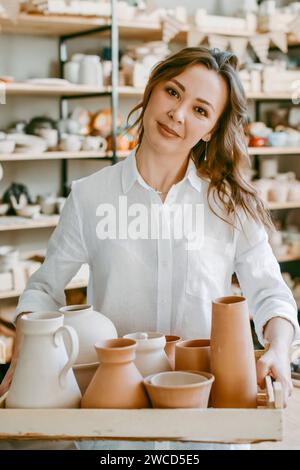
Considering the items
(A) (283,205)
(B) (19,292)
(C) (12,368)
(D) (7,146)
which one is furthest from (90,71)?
(C) (12,368)

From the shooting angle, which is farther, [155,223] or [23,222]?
[23,222]

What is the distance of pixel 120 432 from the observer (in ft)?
3.35

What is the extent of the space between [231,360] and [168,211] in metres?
0.64

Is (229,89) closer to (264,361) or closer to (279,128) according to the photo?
(264,361)

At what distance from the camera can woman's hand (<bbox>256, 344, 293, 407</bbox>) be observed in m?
1.23

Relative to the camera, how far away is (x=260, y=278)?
1601 millimetres

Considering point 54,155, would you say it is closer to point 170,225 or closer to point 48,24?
point 48,24

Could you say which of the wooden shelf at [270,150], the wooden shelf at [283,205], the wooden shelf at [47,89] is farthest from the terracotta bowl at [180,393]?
the wooden shelf at [283,205]

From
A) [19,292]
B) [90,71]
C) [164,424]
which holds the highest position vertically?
[90,71]

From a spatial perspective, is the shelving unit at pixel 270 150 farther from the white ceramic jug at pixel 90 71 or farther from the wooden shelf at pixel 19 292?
the wooden shelf at pixel 19 292

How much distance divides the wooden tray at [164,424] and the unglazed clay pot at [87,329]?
18cm

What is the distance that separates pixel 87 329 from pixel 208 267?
54cm

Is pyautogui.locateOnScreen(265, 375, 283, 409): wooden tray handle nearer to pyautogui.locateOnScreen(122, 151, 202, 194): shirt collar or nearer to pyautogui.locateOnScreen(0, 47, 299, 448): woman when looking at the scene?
pyautogui.locateOnScreen(0, 47, 299, 448): woman
